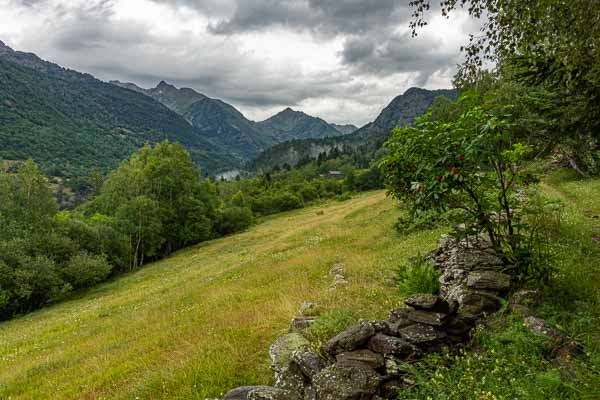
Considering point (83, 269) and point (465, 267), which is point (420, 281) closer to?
point (465, 267)

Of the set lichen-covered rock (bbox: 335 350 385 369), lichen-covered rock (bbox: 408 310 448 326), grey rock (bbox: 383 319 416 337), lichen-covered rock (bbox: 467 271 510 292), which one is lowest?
lichen-covered rock (bbox: 335 350 385 369)

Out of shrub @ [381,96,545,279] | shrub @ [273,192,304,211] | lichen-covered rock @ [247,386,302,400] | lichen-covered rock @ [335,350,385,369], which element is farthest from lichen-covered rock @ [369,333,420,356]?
shrub @ [273,192,304,211]

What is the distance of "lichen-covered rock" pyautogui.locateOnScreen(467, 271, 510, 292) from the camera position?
24.2ft

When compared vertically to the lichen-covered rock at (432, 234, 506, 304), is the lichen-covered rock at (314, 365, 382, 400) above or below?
below

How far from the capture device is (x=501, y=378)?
516cm

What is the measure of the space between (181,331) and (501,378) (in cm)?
905

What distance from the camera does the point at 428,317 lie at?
6.49 metres

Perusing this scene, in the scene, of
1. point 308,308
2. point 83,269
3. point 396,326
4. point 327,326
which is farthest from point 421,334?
point 83,269

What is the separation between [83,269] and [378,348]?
40268 millimetres

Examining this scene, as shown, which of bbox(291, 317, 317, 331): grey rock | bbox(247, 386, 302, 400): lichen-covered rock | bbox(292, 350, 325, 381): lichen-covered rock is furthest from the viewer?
bbox(291, 317, 317, 331): grey rock

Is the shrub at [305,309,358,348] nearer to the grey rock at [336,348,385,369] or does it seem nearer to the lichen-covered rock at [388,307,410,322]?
the grey rock at [336,348,385,369]

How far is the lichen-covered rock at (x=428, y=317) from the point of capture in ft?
20.9

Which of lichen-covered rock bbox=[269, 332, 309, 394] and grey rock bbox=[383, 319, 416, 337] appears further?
grey rock bbox=[383, 319, 416, 337]

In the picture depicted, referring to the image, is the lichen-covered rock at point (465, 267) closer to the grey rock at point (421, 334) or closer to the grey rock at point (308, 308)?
the grey rock at point (421, 334)
